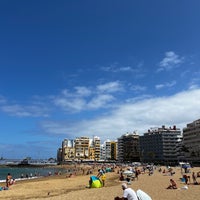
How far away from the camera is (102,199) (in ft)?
58.0

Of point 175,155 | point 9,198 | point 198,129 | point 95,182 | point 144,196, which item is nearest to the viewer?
point 144,196

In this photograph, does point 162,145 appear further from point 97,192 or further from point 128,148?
point 97,192

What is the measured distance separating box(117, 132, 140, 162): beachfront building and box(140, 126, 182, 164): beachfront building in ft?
55.2

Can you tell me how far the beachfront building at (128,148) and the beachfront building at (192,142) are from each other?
Answer: 2022 inches

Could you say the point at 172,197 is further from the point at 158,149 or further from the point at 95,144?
the point at 95,144

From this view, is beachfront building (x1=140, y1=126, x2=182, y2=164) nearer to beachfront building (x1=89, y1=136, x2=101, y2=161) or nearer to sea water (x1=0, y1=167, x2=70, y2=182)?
beachfront building (x1=89, y1=136, x2=101, y2=161)

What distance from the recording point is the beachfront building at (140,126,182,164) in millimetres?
139875

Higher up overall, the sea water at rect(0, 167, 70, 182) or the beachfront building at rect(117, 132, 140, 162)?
the beachfront building at rect(117, 132, 140, 162)

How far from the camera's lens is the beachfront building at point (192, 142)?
109 metres

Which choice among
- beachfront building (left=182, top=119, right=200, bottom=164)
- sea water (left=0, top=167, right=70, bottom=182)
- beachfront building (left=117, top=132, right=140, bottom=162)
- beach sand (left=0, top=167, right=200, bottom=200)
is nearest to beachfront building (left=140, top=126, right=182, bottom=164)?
beachfront building (left=117, top=132, right=140, bottom=162)

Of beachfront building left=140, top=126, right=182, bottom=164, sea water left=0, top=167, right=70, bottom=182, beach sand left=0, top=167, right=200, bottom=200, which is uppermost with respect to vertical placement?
beachfront building left=140, top=126, right=182, bottom=164

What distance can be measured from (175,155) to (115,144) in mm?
63457

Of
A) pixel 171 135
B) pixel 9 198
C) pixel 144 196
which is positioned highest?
pixel 171 135

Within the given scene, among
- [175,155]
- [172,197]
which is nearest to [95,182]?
[172,197]
